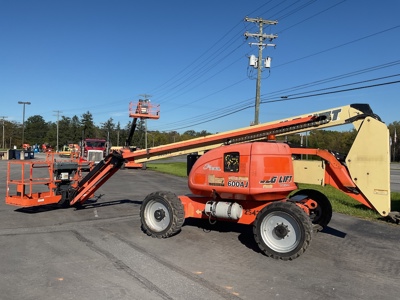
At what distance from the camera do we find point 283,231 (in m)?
6.56

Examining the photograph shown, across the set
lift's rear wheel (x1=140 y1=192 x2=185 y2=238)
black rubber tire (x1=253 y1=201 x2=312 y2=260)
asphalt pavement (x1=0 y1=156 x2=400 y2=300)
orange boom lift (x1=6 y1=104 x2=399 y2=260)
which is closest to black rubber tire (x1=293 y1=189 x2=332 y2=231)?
orange boom lift (x1=6 y1=104 x2=399 y2=260)

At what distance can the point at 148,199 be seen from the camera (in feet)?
26.9

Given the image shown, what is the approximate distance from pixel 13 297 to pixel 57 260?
152 cm

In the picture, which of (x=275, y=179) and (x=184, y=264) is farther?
(x=275, y=179)

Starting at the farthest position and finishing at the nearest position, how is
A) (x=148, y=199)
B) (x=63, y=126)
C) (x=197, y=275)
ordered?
(x=63, y=126), (x=148, y=199), (x=197, y=275)

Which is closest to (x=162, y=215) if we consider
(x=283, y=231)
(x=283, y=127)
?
(x=283, y=231)

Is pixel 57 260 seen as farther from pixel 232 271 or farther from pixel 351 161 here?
pixel 351 161

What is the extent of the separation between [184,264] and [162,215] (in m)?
1.99

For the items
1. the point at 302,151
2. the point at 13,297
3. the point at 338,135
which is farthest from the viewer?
the point at 338,135

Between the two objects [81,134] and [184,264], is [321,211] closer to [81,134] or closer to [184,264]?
[184,264]

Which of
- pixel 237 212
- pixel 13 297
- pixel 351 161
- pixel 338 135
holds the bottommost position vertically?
pixel 13 297

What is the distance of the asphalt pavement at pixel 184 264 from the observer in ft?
16.4

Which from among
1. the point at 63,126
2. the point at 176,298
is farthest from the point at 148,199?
the point at 63,126

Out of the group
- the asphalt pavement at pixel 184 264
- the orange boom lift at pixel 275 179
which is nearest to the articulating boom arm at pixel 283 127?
the orange boom lift at pixel 275 179
